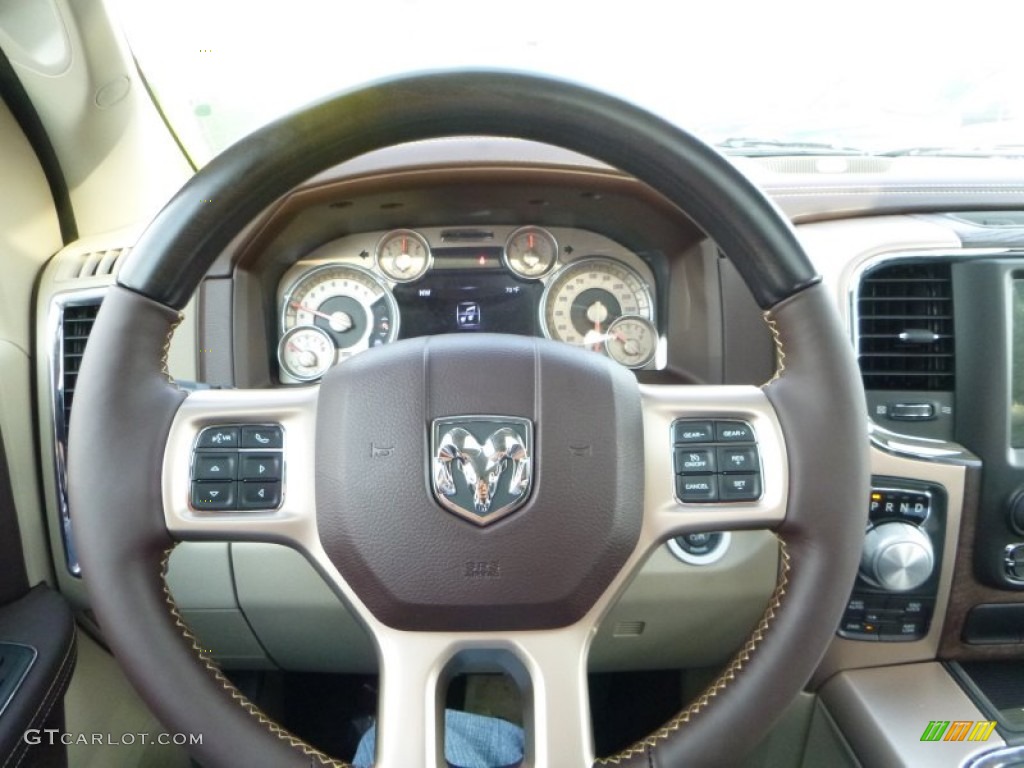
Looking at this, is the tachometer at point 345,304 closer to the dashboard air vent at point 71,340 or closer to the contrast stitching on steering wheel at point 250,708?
the dashboard air vent at point 71,340

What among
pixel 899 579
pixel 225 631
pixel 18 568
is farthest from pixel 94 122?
pixel 899 579

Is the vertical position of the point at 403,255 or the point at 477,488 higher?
the point at 403,255

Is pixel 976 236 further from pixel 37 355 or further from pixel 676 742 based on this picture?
pixel 37 355

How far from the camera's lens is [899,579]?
1493 mm

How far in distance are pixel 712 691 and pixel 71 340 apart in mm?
1248

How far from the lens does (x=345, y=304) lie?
1.75 metres

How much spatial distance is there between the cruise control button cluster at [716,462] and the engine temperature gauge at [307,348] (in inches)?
34.9

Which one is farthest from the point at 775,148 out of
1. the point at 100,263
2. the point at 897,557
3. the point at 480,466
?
the point at 100,263

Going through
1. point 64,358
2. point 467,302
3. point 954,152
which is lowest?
point 64,358

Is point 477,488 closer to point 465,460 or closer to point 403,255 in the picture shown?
point 465,460

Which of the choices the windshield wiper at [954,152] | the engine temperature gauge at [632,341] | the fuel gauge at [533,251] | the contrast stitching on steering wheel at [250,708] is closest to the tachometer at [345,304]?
the fuel gauge at [533,251]

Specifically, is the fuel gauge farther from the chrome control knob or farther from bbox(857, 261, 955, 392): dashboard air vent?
the chrome control knob

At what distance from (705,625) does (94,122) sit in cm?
155

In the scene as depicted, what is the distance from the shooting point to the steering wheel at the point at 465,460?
94cm
